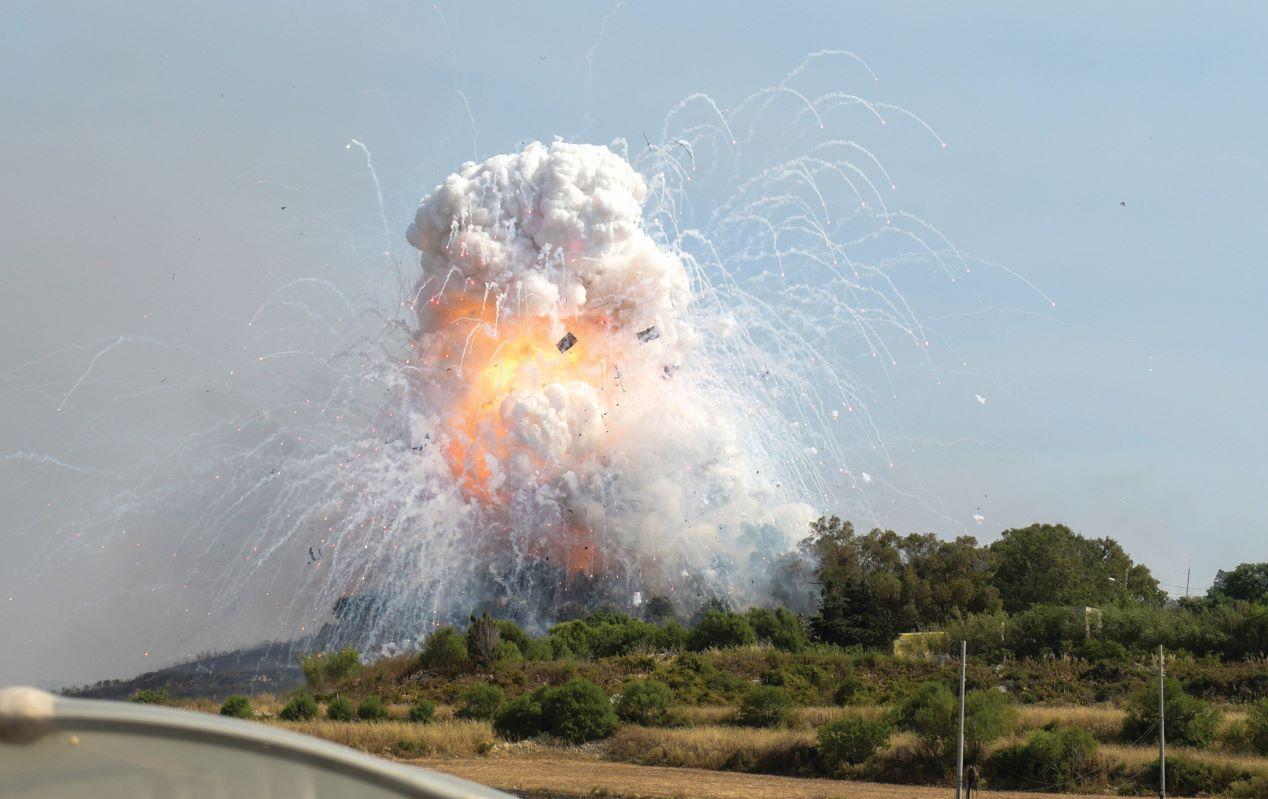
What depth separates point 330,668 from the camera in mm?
48812

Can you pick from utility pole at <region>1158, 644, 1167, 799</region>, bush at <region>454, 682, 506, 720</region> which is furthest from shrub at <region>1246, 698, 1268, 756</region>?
bush at <region>454, 682, 506, 720</region>

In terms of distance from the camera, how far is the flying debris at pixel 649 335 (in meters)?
60.6

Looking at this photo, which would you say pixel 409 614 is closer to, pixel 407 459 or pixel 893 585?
pixel 407 459

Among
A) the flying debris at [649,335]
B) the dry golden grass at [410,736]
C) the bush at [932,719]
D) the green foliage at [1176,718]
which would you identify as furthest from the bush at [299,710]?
the flying debris at [649,335]

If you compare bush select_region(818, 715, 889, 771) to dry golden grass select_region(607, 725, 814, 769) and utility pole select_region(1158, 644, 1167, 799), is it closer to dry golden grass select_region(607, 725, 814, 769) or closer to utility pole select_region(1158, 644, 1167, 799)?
dry golden grass select_region(607, 725, 814, 769)

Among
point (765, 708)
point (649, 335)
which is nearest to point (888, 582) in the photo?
point (649, 335)

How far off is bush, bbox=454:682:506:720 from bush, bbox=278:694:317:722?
4.43 meters

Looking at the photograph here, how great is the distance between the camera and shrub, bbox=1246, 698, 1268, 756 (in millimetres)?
30297

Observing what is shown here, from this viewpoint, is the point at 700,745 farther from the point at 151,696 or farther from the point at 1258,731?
the point at 151,696

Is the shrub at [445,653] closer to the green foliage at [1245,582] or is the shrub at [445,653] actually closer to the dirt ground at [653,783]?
the dirt ground at [653,783]

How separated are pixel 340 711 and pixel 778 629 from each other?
2063cm

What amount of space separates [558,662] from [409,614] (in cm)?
1613

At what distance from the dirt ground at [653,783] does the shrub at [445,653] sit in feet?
49.0

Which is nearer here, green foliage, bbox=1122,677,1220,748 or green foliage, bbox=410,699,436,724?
green foliage, bbox=1122,677,1220,748
